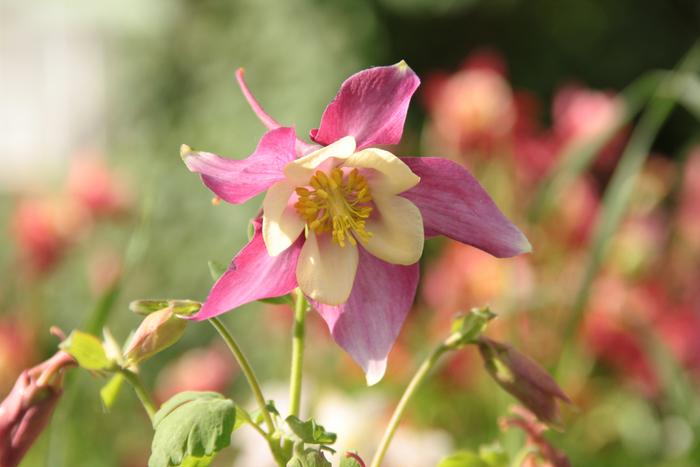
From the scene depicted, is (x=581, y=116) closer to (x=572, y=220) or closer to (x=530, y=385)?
(x=572, y=220)

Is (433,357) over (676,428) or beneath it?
over

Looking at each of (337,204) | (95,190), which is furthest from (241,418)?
(95,190)

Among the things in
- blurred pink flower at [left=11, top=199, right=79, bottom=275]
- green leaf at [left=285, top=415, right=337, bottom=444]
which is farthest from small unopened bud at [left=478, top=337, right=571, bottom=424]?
blurred pink flower at [left=11, top=199, right=79, bottom=275]

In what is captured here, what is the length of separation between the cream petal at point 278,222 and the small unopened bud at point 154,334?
0.06 metres

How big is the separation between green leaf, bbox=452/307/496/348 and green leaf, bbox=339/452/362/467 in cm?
9

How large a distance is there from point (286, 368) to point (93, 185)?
0.49 m

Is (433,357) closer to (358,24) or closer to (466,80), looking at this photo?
(466,80)

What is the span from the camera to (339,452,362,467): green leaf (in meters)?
0.56

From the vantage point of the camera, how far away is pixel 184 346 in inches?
121

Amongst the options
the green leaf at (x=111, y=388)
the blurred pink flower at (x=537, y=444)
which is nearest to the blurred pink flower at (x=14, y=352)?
the green leaf at (x=111, y=388)

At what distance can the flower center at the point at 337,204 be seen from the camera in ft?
2.06

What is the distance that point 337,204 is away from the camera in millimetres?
629

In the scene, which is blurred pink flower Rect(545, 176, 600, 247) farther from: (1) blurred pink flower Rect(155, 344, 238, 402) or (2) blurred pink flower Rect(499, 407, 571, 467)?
(2) blurred pink flower Rect(499, 407, 571, 467)

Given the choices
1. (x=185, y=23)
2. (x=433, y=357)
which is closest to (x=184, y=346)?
(x=185, y=23)
